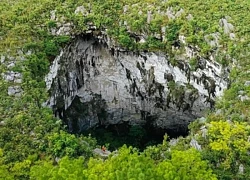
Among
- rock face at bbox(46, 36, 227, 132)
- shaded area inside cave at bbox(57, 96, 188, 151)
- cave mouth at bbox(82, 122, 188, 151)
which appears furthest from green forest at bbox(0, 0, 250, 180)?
cave mouth at bbox(82, 122, 188, 151)

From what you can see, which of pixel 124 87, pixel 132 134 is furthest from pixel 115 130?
pixel 124 87

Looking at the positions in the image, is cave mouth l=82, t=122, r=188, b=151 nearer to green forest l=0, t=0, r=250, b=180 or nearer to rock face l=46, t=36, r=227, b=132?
rock face l=46, t=36, r=227, b=132

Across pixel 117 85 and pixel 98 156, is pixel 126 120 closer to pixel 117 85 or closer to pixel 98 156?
pixel 117 85

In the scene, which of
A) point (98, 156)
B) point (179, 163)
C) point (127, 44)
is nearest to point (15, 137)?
point (98, 156)

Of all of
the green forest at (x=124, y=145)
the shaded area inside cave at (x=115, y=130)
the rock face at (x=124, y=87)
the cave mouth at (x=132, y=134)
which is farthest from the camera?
the cave mouth at (x=132, y=134)

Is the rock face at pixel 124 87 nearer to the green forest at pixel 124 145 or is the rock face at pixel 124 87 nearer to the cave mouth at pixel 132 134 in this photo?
the cave mouth at pixel 132 134

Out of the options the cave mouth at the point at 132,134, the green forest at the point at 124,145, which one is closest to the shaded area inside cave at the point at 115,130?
the cave mouth at the point at 132,134

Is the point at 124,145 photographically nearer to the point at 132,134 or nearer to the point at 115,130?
the point at 132,134
